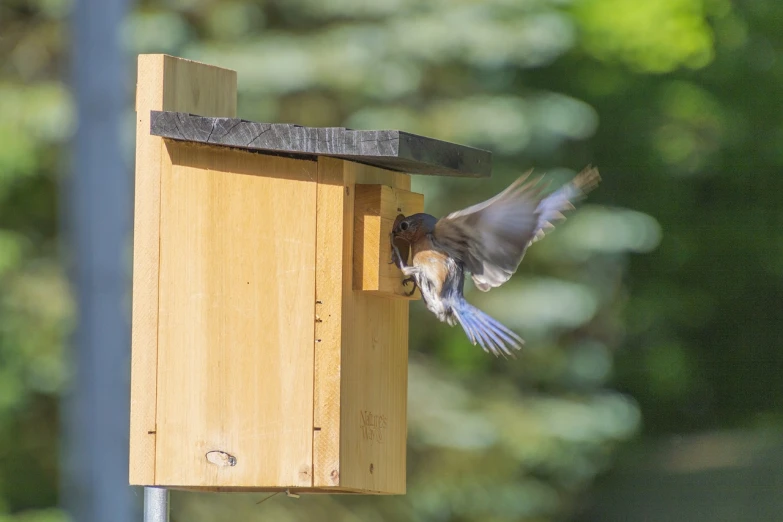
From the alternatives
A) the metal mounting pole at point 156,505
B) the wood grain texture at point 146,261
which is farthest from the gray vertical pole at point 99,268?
the metal mounting pole at point 156,505

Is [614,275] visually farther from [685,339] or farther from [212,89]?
[212,89]

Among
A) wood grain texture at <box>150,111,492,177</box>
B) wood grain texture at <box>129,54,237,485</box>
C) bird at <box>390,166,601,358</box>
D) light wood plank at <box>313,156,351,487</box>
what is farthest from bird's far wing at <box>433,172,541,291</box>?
wood grain texture at <box>129,54,237,485</box>

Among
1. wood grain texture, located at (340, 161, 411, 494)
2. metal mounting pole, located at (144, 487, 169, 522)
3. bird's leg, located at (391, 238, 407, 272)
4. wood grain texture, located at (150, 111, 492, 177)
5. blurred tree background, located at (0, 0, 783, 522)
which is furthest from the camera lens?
blurred tree background, located at (0, 0, 783, 522)

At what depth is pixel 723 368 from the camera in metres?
10.1

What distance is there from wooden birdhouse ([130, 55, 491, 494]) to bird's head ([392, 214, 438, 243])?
0.18ft

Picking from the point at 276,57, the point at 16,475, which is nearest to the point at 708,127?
the point at 276,57

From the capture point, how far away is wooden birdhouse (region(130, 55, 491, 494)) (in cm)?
280

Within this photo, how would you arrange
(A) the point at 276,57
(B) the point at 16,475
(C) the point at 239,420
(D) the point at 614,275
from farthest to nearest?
(D) the point at 614,275, (B) the point at 16,475, (A) the point at 276,57, (C) the point at 239,420

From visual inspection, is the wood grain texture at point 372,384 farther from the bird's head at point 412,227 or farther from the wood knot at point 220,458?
the wood knot at point 220,458

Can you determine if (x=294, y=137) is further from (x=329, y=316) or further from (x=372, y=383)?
(x=372, y=383)

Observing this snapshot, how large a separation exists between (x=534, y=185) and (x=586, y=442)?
5620 mm

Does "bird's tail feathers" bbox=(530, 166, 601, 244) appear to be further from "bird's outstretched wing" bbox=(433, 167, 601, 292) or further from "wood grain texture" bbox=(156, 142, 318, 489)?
"wood grain texture" bbox=(156, 142, 318, 489)

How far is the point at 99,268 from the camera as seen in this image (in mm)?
3207

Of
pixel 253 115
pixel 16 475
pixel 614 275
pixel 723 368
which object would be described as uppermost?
pixel 253 115
